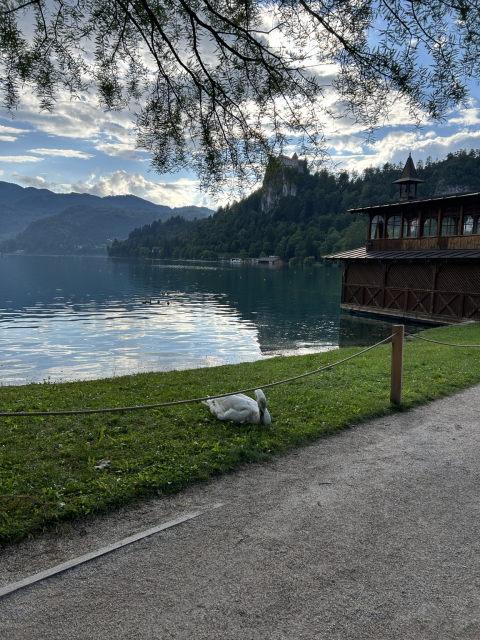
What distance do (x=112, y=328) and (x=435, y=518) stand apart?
96.2 ft

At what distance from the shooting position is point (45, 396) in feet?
32.3

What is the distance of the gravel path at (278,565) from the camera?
10.4ft

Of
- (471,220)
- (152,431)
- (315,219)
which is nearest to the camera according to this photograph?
(152,431)

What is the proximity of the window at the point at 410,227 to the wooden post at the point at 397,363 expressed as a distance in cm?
2833

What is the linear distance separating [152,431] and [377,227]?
34084mm

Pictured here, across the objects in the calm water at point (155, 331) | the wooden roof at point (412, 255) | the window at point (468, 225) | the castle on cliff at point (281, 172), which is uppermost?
the window at point (468, 225)

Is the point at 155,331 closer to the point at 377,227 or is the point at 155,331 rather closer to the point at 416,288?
the point at 416,288

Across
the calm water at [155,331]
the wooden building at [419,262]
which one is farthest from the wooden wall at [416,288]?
the calm water at [155,331]

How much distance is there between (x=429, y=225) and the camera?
109 feet

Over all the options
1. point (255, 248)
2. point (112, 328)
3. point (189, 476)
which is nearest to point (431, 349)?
point (189, 476)

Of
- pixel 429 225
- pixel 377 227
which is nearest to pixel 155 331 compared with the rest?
pixel 377 227

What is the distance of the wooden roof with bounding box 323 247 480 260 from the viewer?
94.7 ft

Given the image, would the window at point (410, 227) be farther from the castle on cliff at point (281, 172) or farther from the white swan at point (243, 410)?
the white swan at point (243, 410)

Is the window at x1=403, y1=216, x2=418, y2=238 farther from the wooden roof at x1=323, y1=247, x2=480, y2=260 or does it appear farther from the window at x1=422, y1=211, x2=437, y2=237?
the wooden roof at x1=323, y1=247, x2=480, y2=260
